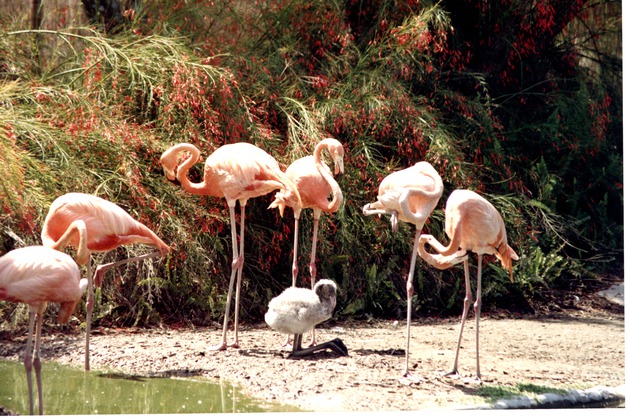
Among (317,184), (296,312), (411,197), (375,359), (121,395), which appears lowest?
(121,395)

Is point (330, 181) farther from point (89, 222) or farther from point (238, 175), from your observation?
point (89, 222)

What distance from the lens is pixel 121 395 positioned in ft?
14.0

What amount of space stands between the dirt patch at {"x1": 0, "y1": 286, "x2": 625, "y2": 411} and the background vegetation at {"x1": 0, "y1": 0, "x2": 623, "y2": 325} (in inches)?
18.8

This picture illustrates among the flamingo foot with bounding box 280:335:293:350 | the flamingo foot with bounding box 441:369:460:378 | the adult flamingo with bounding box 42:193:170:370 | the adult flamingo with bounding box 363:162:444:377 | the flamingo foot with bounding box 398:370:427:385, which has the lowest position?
the flamingo foot with bounding box 398:370:427:385

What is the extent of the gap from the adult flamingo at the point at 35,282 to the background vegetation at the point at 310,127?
52.3 inches

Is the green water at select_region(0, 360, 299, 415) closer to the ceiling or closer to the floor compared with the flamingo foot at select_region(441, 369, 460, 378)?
closer to the floor

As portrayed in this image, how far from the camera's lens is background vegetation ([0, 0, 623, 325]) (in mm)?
6023

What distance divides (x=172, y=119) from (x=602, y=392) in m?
3.60

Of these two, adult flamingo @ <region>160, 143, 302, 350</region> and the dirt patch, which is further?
adult flamingo @ <region>160, 143, 302, 350</region>

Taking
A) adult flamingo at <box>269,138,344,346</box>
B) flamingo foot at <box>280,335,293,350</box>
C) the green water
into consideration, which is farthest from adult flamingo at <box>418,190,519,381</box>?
the green water

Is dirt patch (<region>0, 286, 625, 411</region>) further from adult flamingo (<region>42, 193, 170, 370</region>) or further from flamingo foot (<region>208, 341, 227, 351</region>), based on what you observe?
adult flamingo (<region>42, 193, 170, 370</region>)

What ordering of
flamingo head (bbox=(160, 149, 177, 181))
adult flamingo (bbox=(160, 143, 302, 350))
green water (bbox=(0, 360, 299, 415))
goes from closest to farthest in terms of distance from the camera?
green water (bbox=(0, 360, 299, 415)) < adult flamingo (bbox=(160, 143, 302, 350)) < flamingo head (bbox=(160, 149, 177, 181))

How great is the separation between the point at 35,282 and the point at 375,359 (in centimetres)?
210

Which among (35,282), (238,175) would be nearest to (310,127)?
(238,175)
